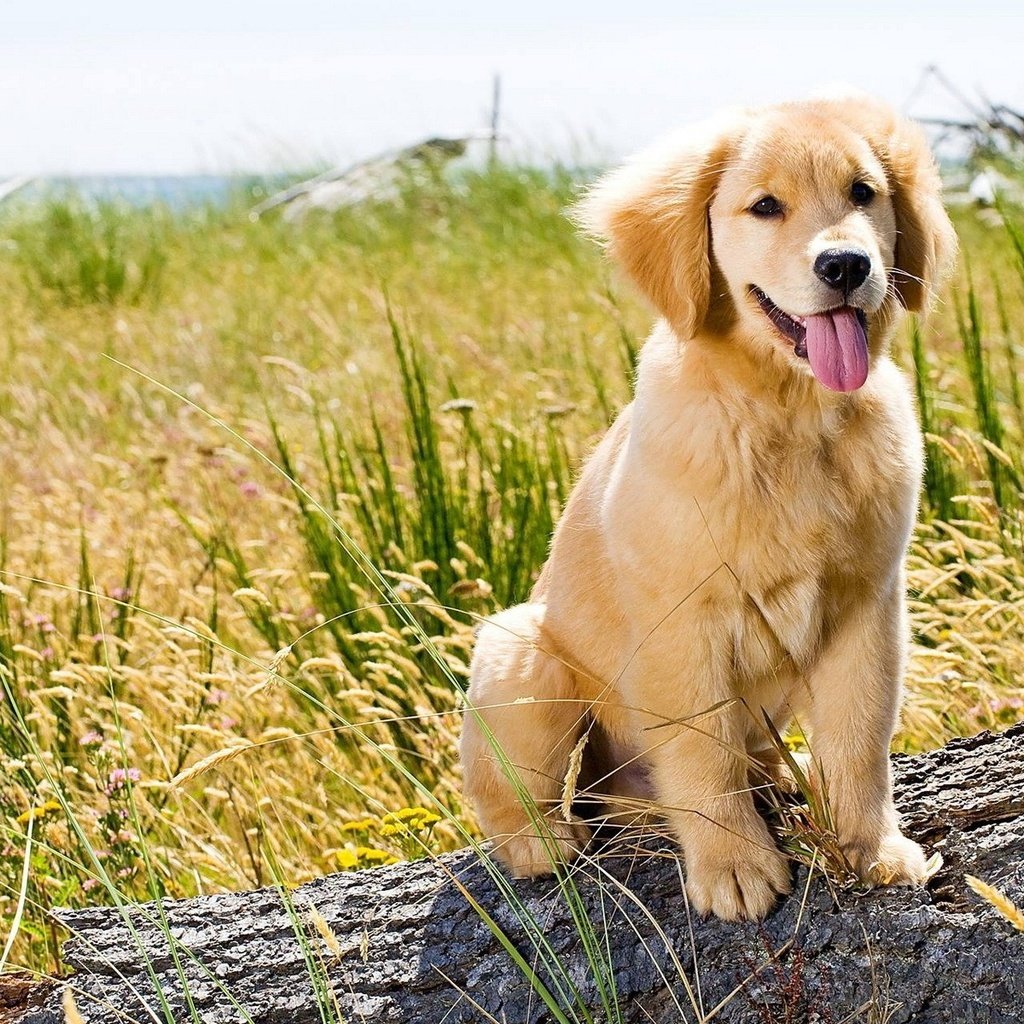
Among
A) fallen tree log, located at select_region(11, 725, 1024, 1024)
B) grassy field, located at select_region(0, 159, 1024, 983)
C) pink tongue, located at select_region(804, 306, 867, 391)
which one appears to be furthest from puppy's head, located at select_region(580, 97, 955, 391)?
fallen tree log, located at select_region(11, 725, 1024, 1024)

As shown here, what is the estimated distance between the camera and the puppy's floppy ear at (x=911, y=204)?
2283 millimetres

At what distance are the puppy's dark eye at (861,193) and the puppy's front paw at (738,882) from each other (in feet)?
3.53

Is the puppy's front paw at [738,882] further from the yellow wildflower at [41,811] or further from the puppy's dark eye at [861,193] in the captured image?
the yellow wildflower at [41,811]

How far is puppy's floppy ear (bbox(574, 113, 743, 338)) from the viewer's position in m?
2.21

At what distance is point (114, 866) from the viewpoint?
2.71 meters

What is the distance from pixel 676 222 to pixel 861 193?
12.3 inches

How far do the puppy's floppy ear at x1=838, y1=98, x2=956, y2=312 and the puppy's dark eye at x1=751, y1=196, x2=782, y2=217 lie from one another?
26cm

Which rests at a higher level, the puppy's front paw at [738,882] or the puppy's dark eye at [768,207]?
the puppy's dark eye at [768,207]

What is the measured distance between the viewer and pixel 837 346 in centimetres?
207

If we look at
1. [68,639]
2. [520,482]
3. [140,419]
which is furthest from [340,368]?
[68,639]

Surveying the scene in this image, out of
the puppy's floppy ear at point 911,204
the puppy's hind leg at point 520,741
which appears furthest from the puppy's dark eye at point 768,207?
the puppy's hind leg at point 520,741

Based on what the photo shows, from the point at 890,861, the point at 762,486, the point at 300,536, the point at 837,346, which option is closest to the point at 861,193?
the point at 837,346

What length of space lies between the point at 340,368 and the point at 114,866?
14.1ft

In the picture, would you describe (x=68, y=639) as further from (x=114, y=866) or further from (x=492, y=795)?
(x=492, y=795)
